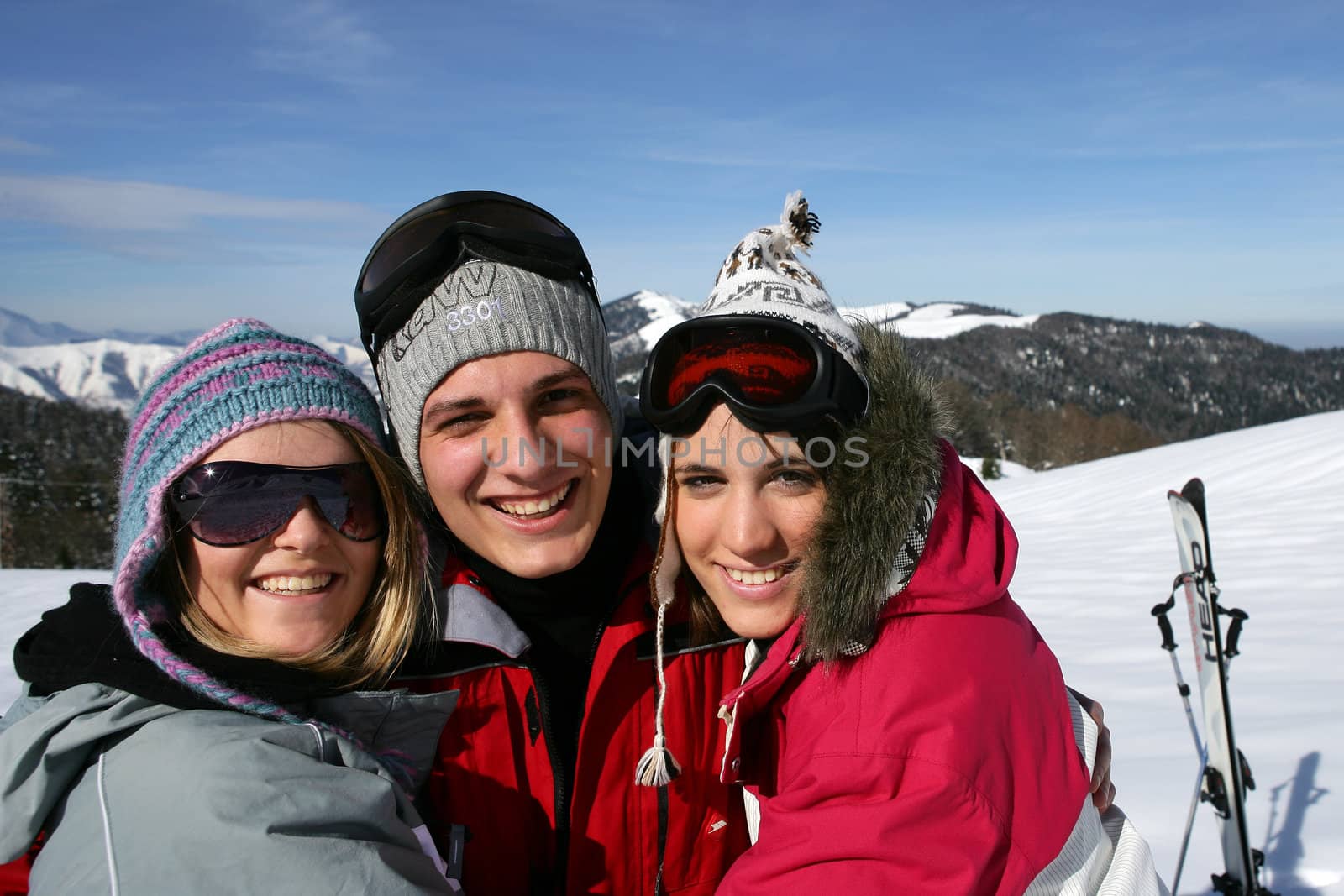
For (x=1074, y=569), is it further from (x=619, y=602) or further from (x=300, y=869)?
(x=300, y=869)

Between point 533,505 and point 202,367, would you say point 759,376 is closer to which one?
point 533,505

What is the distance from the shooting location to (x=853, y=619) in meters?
1.61

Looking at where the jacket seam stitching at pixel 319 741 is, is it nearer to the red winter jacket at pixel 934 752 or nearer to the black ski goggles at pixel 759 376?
the red winter jacket at pixel 934 752

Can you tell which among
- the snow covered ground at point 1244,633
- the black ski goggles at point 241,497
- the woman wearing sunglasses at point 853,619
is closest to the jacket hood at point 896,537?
the woman wearing sunglasses at point 853,619

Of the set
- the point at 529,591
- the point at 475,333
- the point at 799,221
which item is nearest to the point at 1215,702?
the point at 799,221

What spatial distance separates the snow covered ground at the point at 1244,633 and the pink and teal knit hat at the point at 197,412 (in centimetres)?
364

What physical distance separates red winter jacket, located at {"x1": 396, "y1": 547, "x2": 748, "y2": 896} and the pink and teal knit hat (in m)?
0.47

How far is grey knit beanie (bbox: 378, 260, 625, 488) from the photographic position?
194cm

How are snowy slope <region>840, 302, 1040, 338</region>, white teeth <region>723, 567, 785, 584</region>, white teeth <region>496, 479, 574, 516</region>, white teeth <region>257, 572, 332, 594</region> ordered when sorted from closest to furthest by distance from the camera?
white teeth <region>257, 572, 332, 594</region>, white teeth <region>723, 567, 785, 584</region>, white teeth <region>496, 479, 574, 516</region>, snowy slope <region>840, 302, 1040, 338</region>

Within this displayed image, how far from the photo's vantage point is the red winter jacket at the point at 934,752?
1.35m

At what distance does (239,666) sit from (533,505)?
2.36 feet

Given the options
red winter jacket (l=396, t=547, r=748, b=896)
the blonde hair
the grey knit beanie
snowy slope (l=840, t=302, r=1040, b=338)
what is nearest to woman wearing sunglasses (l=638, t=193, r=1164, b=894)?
red winter jacket (l=396, t=547, r=748, b=896)

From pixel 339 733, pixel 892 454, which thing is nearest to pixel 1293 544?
pixel 892 454

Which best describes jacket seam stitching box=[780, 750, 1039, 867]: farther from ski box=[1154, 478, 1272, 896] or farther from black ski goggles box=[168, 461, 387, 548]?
ski box=[1154, 478, 1272, 896]
